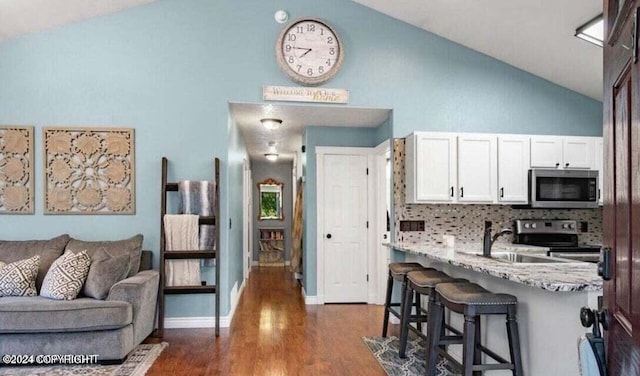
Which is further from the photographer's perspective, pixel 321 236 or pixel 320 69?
pixel 321 236

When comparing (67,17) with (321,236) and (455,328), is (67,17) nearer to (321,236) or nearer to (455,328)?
(321,236)

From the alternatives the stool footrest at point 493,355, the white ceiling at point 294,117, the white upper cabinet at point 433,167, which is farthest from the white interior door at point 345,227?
the stool footrest at point 493,355

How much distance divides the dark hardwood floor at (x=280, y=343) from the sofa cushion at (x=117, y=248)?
0.73 metres

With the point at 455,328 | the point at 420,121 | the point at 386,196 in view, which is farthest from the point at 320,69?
the point at 455,328

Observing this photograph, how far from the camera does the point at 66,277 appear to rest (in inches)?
134

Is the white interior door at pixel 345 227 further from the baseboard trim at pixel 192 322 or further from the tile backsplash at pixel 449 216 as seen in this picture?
the baseboard trim at pixel 192 322

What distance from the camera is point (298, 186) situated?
303 inches

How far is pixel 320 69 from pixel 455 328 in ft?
9.18

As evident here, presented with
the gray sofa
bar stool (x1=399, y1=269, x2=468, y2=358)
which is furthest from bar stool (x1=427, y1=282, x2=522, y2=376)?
the gray sofa

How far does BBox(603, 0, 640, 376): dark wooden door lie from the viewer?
809 millimetres

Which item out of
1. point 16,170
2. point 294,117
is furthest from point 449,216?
point 16,170

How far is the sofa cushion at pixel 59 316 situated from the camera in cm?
309

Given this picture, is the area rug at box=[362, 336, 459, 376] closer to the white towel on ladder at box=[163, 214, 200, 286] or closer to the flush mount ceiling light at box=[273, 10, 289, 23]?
the white towel on ladder at box=[163, 214, 200, 286]

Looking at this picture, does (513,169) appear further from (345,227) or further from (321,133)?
(321,133)
